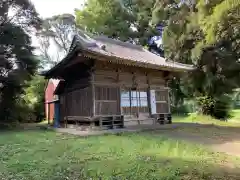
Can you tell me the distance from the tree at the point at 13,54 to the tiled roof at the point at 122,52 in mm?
4150

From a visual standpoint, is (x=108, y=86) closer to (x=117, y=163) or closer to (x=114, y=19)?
(x=117, y=163)

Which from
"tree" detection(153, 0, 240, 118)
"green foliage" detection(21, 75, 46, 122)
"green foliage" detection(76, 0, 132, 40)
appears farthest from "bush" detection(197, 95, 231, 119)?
"green foliage" detection(21, 75, 46, 122)

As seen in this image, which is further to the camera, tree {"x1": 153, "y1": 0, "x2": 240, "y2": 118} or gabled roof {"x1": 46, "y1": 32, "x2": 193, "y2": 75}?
tree {"x1": 153, "y1": 0, "x2": 240, "y2": 118}

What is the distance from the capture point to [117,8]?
2850 centimetres

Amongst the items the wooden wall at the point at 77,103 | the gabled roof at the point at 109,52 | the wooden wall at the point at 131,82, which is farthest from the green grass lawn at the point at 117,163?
the wooden wall at the point at 131,82

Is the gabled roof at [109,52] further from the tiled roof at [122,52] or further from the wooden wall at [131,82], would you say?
the wooden wall at [131,82]

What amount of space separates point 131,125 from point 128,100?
1.35 meters

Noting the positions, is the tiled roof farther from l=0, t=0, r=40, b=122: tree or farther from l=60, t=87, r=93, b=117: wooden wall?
l=0, t=0, r=40, b=122: tree

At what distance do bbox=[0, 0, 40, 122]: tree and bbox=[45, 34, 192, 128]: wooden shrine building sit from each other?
164 centimetres

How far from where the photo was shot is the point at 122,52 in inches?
590

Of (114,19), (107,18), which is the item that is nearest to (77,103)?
(107,18)

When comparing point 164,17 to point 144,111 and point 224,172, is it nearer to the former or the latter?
point 144,111

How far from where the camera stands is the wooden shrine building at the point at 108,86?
12.5 m

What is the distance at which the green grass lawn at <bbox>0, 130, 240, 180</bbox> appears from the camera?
471cm
